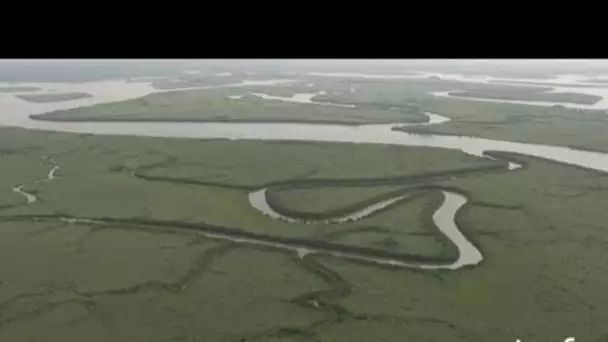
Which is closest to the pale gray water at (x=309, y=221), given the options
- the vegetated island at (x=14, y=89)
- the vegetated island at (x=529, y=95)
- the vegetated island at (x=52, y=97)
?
the vegetated island at (x=529, y=95)

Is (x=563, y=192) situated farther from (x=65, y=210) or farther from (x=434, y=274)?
(x=65, y=210)

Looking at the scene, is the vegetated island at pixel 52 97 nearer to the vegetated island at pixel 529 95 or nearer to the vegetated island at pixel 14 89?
the vegetated island at pixel 14 89

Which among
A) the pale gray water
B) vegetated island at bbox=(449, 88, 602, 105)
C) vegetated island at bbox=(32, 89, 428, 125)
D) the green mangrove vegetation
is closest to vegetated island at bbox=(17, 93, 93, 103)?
vegetated island at bbox=(32, 89, 428, 125)

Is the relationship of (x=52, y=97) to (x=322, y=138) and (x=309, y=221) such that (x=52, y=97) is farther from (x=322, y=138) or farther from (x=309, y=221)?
(x=309, y=221)

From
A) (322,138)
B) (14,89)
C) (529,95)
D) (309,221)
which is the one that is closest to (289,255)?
(309,221)

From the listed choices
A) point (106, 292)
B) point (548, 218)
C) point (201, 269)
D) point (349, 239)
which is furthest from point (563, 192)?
point (106, 292)
